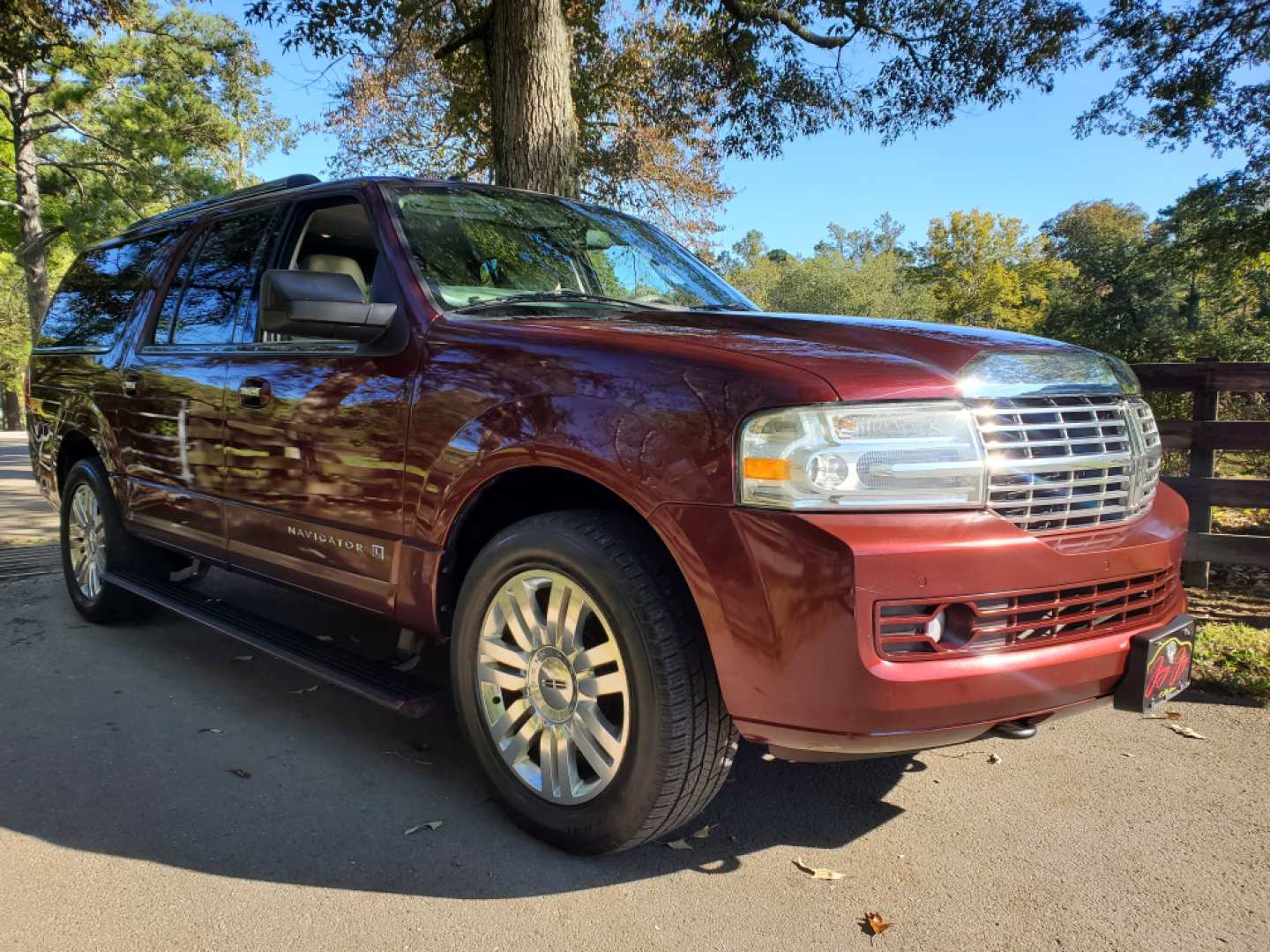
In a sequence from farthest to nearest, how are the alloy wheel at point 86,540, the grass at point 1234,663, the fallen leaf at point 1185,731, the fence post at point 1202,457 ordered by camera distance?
the fence post at point 1202,457
the alloy wheel at point 86,540
the grass at point 1234,663
the fallen leaf at point 1185,731

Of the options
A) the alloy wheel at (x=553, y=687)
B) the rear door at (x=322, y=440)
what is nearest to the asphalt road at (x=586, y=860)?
the alloy wheel at (x=553, y=687)

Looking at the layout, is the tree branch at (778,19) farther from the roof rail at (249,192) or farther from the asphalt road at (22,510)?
the asphalt road at (22,510)

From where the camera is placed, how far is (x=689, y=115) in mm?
13500

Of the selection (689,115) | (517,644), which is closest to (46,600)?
(517,644)

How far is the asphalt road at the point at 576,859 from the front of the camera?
221 cm

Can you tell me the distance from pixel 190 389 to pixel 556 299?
5.71ft

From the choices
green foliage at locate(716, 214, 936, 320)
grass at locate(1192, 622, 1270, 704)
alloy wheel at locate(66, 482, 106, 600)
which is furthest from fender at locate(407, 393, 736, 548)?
green foliage at locate(716, 214, 936, 320)

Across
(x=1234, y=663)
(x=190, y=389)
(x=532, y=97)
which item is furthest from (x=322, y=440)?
(x=532, y=97)

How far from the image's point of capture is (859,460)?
2045mm

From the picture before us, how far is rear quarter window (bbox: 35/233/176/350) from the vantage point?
4.56m

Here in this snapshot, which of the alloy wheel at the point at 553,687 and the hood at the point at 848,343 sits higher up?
the hood at the point at 848,343

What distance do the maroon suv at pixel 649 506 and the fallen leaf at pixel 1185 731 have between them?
45.2 inches

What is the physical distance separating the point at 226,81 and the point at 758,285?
197 feet

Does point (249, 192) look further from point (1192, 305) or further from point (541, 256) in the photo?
point (1192, 305)
